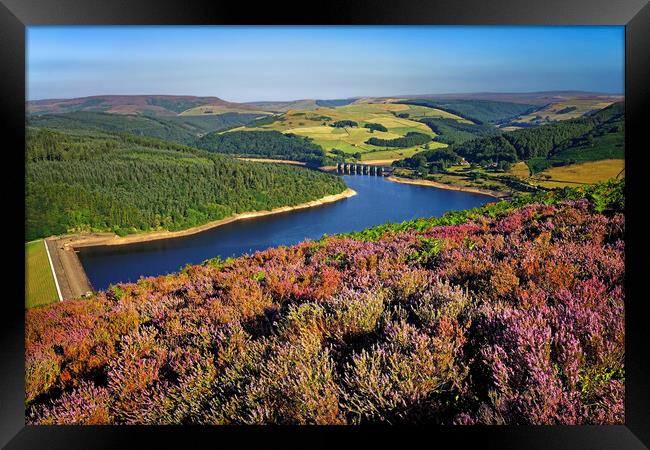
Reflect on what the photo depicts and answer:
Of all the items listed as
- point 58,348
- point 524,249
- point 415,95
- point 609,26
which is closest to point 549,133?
point 415,95

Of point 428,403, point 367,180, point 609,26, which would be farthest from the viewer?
point 367,180

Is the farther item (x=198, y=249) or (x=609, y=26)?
(x=198, y=249)

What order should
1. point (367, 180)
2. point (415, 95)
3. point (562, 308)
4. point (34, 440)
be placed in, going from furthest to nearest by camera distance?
point (367, 180), point (415, 95), point (34, 440), point (562, 308)

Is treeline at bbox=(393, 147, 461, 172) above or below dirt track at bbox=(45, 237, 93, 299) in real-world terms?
above

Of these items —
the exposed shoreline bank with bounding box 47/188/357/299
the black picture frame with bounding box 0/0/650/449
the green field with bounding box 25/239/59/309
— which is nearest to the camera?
the black picture frame with bounding box 0/0/650/449

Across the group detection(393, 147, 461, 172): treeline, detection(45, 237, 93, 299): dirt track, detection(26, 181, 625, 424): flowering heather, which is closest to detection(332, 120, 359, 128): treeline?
detection(393, 147, 461, 172): treeline

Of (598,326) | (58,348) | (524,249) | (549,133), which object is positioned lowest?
(58,348)

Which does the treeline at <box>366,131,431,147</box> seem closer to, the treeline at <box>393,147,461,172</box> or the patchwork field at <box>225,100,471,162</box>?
the patchwork field at <box>225,100,471,162</box>

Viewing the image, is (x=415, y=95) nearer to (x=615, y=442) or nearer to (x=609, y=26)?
(x=609, y=26)
